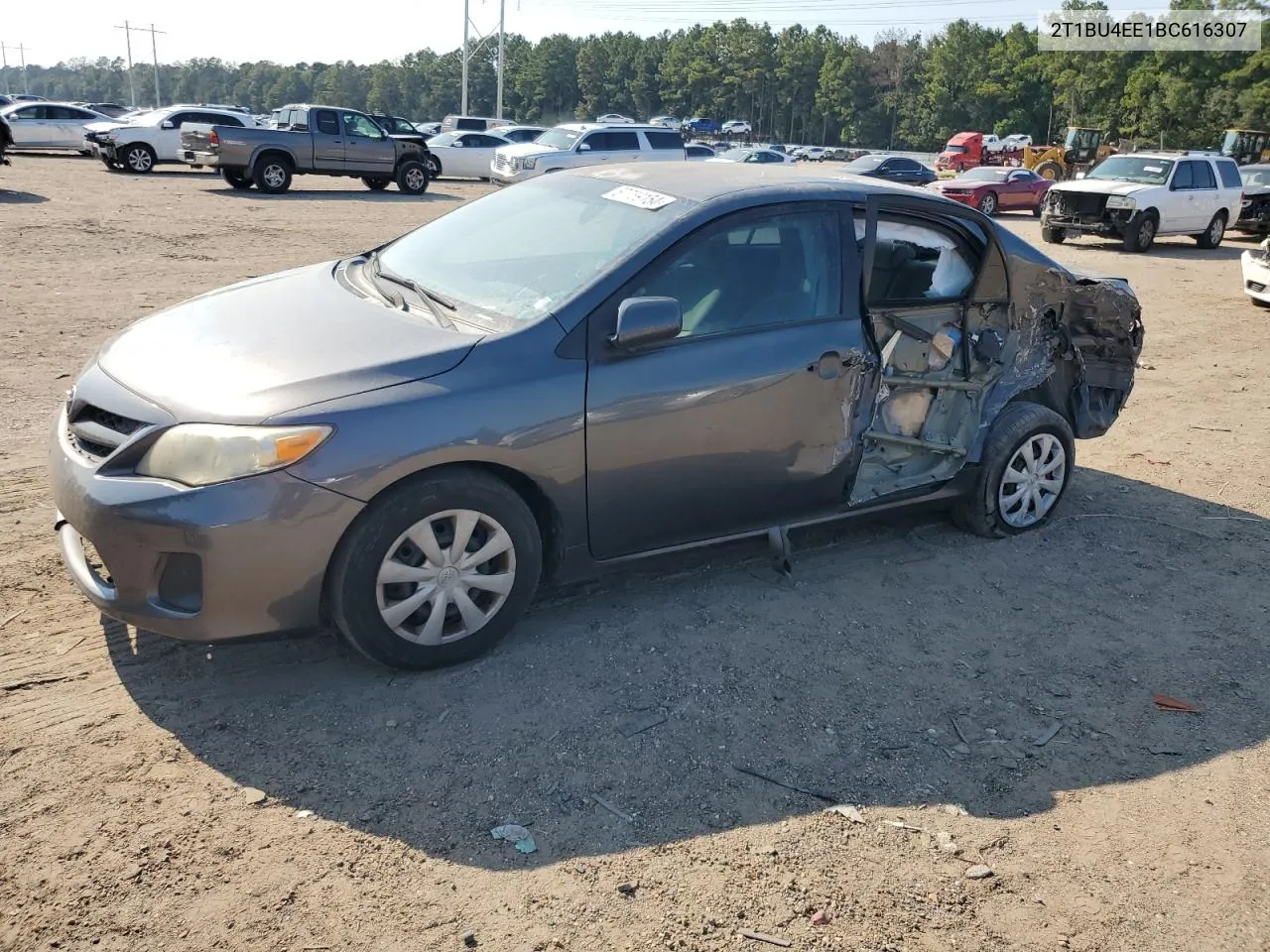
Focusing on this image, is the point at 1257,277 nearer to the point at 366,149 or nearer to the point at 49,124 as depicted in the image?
the point at 366,149

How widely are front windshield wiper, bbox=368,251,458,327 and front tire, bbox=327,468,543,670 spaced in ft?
2.49

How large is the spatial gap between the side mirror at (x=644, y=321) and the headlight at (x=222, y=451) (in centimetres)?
115

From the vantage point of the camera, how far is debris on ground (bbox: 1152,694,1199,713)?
159 inches

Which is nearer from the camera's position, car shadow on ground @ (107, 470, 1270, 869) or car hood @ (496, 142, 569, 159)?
car shadow on ground @ (107, 470, 1270, 869)

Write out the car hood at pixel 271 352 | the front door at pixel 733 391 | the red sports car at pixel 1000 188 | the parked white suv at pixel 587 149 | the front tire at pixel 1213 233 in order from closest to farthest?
1. the car hood at pixel 271 352
2. the front door at pixel 733 391
3. the front tire at pixel 1213 233
4. the parked white suv at pixel 587 149
5. the red sports car at pixel 1000 188

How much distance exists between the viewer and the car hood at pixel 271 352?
11.5 ft

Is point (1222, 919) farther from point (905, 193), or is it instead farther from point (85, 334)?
point (85, 334)

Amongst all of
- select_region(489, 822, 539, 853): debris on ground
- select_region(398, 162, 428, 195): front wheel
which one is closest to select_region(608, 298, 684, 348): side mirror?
select_region(489, 822, 539, 853): debris on ground

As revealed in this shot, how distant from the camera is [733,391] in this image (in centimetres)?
424

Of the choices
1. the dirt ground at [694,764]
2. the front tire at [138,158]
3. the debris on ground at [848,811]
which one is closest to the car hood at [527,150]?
the front tire at [138,158]

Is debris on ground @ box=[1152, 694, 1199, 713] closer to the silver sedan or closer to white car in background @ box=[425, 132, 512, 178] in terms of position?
white car in background @ box=[425, 132, 512, 178]

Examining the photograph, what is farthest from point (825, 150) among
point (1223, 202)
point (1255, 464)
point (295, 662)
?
point (295, 662)

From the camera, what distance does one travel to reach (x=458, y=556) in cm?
372

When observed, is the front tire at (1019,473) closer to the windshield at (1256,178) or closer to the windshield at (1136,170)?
the windshield at (1136,170)
